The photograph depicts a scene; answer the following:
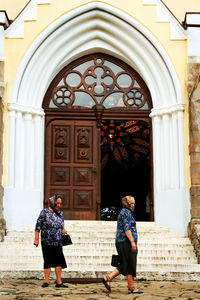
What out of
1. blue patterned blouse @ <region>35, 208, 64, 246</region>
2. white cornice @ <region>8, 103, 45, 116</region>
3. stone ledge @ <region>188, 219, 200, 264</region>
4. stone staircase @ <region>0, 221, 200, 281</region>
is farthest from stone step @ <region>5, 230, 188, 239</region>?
white cornice @ <region>8, 103, 45, 116</region>

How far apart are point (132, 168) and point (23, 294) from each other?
12139 millimetres

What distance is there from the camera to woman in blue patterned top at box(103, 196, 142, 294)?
6484 mm

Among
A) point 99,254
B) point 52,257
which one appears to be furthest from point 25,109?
point 52,257

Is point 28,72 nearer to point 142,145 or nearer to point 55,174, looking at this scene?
point 55,174

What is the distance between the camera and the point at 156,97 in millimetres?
11672

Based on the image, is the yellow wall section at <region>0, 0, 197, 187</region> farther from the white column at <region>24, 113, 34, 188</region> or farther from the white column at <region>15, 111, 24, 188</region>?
the white column at <region>24, 113, 34, 188</region>

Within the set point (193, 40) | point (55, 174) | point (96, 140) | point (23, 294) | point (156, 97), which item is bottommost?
point (23, 294)

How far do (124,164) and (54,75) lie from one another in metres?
6.50

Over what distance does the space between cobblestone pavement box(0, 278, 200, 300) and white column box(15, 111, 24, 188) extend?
3.60m

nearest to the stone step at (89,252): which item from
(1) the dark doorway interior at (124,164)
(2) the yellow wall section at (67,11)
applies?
(2) the yellow wall section at (67,11)

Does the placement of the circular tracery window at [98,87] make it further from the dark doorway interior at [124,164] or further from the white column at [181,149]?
the dark doorway interior at [124,164]

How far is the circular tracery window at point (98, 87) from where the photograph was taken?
1203 centimetres

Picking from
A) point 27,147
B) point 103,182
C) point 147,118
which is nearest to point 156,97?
point 147,118

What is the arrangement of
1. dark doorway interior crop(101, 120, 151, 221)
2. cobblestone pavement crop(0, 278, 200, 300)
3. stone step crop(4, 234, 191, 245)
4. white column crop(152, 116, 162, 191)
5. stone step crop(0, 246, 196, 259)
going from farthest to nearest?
1. dark doorway interior crop(101, 120, 151, 221)
2. white column crop(152, 116, 162, 191)
3. stone step crop(4, 234, 191, 245)
4. stone step crop(0, 246, 196, 259)
5. cobblestone pavement crop(0, 278, 200, 300)
